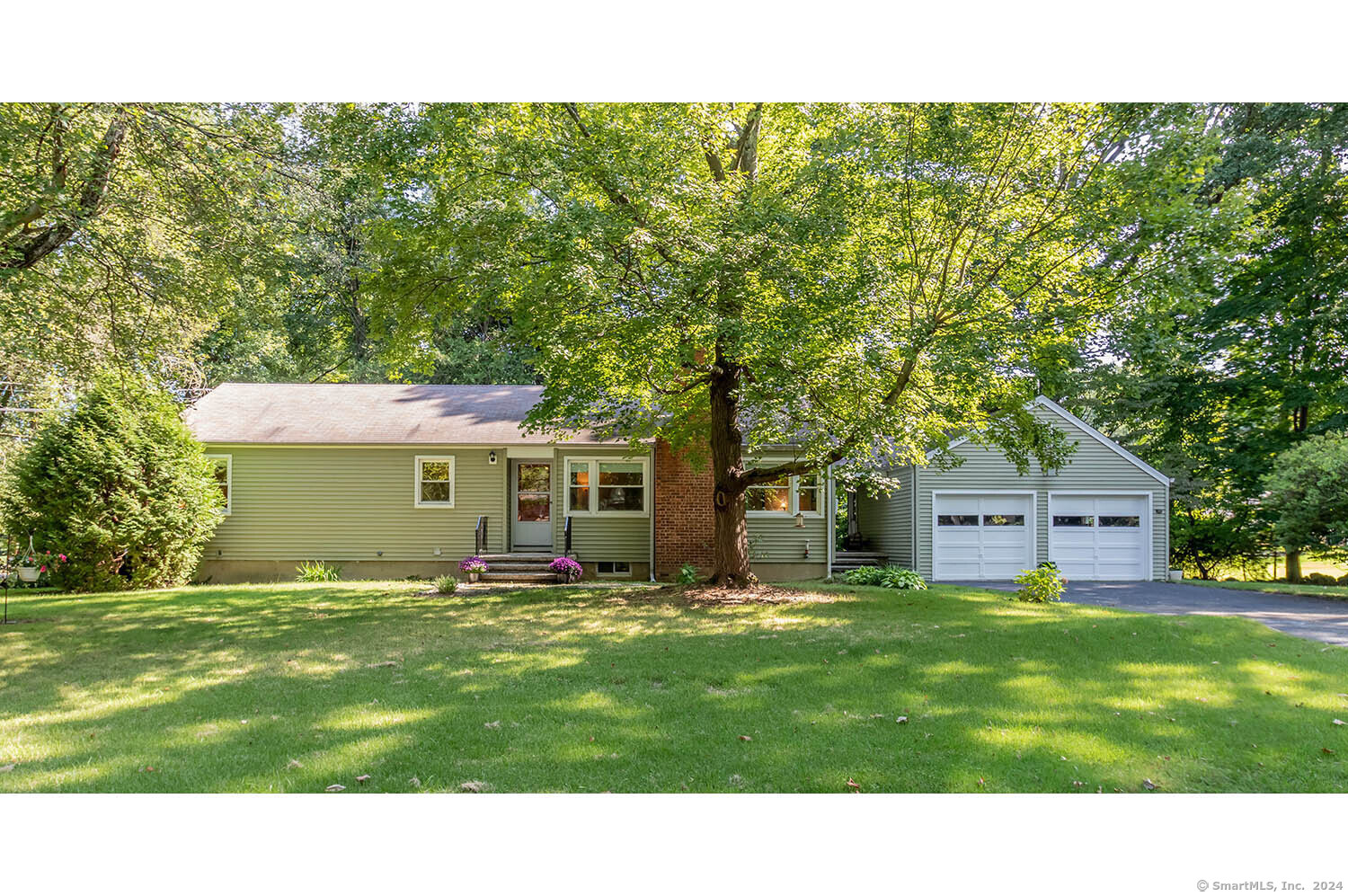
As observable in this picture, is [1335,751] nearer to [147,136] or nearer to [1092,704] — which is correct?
[1092,704]

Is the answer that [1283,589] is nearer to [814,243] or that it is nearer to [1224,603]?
[1224,603]

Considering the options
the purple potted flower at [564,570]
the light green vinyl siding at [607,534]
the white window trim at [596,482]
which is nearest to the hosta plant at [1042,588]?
the light green vinyl siding at [607,534]

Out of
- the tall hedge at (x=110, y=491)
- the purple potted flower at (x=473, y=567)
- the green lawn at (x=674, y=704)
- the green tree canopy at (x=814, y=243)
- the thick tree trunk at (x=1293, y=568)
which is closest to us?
the green lawn at (x=674, y=704)

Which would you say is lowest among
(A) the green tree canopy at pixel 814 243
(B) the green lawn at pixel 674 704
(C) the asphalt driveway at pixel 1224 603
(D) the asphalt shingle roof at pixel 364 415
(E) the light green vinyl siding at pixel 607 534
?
(C) the asphalt driveway at pixel 1224 603

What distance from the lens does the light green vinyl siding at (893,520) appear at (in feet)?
57.9

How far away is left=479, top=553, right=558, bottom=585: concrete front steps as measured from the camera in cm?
1420

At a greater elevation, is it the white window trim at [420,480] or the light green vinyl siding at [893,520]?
the white window trim at [420,480]

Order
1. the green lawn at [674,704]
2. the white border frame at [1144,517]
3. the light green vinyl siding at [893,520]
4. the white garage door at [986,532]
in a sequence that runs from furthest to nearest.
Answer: the light green vinyl siding at [893,520]
the white garage door at [986,532]
the white border frame at [1144,517]
the green lawn at [674,704]

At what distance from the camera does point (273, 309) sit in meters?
10.9

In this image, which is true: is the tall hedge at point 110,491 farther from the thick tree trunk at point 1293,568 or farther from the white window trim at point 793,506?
the thick tree trunk at point 1293,568

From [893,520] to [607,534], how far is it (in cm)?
757

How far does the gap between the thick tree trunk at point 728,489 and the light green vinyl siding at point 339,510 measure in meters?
5.37

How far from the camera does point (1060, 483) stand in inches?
686

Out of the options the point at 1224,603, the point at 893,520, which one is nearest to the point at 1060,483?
the point at 893,520
